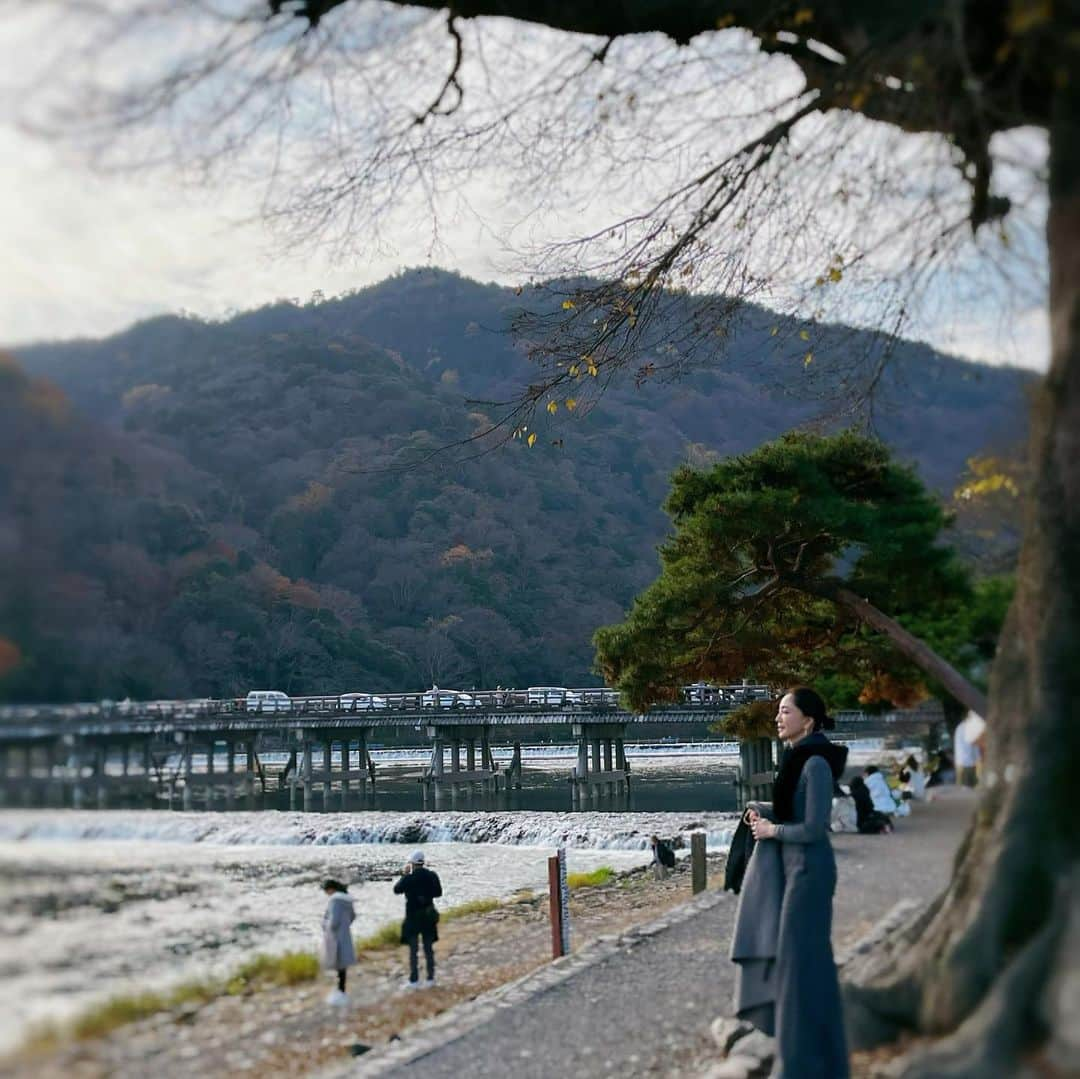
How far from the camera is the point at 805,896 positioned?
13.1 ft

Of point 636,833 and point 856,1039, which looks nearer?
point 856,1039

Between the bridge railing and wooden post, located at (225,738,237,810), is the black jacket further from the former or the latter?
the bridge railing

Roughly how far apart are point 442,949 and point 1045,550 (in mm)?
4940

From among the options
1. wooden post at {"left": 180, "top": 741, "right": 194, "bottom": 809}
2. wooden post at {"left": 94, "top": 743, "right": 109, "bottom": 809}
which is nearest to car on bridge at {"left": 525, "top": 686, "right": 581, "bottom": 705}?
wooden post at {"left": 180, "top": 741, "right": 194, "bottom": 809}

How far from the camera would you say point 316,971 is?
537 cm

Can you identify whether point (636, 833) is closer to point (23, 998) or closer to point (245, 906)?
point (245, 906)

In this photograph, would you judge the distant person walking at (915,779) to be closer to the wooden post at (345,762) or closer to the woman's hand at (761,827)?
the woman's hand at (761,827)

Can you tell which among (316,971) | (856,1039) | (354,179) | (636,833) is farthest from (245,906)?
(636,833)

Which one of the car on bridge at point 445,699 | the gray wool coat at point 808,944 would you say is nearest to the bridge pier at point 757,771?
the car on bridge at point 445,699

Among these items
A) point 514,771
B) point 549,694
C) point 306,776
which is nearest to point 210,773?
point 306,776

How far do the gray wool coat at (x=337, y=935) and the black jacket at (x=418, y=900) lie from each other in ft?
3.01

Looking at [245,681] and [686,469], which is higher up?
[686,469]

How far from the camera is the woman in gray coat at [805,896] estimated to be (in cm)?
393

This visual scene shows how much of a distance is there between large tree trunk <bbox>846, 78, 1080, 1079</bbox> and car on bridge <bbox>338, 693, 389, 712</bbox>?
20.2 ft
